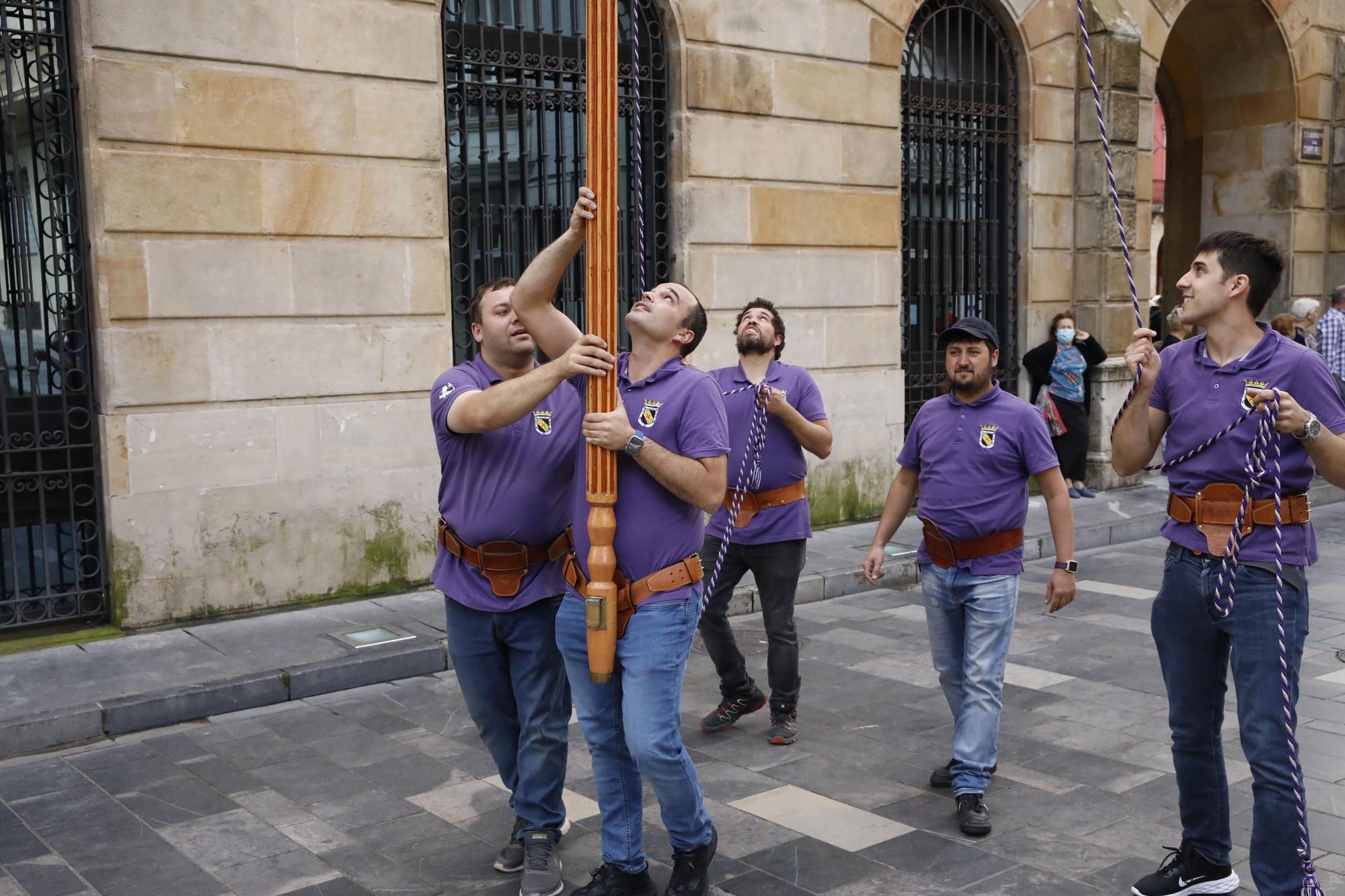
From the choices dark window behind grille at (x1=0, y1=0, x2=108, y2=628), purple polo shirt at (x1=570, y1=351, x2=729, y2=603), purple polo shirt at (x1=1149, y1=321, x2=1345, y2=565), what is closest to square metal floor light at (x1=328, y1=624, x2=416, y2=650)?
dark window behind grille at (x1=0, y1=0, x2=108, y2=628)

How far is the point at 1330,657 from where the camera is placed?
283 inches

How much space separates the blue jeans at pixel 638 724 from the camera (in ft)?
12.9

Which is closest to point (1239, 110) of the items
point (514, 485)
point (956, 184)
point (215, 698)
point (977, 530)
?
point (956, 184)

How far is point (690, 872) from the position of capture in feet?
13.4

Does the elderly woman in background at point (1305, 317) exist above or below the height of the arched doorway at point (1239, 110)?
below

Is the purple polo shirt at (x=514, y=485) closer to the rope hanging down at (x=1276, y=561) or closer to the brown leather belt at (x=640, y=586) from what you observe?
the brown leather belt at (x=640, y=586)

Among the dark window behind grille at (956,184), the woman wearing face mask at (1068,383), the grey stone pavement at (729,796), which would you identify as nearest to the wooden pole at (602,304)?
the grey stone pavement at (729,796)

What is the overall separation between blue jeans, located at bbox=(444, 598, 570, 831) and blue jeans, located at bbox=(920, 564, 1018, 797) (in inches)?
59.4

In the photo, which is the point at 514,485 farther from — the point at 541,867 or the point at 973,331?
the point at 973,331

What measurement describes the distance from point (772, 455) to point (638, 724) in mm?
2284

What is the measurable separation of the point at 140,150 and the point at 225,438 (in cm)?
171

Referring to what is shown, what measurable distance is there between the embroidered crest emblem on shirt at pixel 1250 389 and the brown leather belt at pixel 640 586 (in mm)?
1663

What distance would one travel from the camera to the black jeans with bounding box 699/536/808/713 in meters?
5.91

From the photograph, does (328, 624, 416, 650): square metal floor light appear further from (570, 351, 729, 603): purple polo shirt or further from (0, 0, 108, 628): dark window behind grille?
(570, 351, 729, 603): purple polo shirt
